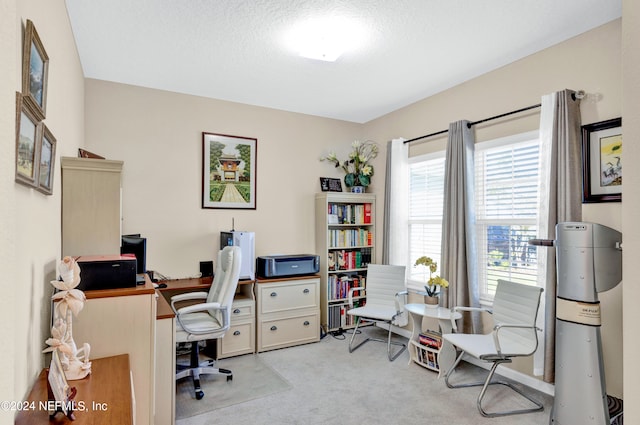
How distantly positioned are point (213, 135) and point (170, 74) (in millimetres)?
790

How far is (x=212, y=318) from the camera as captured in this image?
312 cm

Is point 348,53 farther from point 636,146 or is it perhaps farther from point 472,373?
point 472,373

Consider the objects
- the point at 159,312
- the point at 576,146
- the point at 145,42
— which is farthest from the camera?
the point at 145,42

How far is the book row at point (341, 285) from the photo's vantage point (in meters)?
4.36

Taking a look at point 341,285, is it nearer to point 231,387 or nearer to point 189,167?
point 231,387

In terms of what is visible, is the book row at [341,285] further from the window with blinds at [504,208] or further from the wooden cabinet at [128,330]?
the wooden cabinet at [128,330]

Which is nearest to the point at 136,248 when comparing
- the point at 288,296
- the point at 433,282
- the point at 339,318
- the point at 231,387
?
the point at 231,387

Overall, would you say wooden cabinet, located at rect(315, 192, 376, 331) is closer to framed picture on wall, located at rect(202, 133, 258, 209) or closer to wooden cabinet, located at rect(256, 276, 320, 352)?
wooden cabinet, located at rect(256, 276, 320, 352)

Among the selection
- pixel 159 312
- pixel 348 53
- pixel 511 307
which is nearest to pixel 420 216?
pixel 511 307

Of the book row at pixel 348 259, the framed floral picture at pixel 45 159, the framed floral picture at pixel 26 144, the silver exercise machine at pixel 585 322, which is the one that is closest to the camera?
the framed floral picture at pixel 26 144

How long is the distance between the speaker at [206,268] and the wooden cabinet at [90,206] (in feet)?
5.00

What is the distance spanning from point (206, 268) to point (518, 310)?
118 inches

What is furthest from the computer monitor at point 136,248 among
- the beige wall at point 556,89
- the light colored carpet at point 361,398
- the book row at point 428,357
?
the beige wall at point 556,89

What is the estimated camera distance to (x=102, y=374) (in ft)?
5.34
